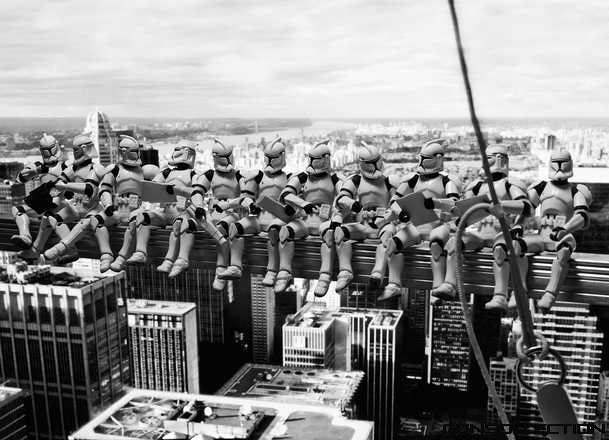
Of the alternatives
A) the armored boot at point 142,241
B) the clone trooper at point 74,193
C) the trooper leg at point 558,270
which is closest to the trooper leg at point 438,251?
the trooper leg at point 558,270

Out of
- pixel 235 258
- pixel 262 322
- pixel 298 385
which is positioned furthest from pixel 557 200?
pixel 262 322

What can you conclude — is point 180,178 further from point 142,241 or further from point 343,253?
point 343,253

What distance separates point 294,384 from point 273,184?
13.6 m

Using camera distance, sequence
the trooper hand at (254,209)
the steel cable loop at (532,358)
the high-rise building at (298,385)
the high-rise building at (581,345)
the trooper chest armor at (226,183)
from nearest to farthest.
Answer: the steel cable loop at (532,358), the trooper hand at (254,209), the trooper chest armor at (226,183), the high-rise building at (581,345), the high-rise building at (298,385)

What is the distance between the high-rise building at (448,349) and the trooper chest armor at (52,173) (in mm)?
9621

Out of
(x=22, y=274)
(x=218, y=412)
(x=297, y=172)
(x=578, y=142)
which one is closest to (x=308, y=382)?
(x=218, y=412)

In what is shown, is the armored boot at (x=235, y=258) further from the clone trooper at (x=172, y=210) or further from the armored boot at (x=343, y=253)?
the armored boot at (x=343, y=253)

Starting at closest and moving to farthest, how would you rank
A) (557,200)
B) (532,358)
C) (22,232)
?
(532,358) → (557,200) → (22,232)

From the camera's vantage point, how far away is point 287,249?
3.41m

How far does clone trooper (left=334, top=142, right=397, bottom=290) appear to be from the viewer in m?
3.28

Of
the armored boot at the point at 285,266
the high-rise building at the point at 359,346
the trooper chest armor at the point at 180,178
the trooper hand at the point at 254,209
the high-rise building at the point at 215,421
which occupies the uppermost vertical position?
the trooper chest armor at the point at 180,178

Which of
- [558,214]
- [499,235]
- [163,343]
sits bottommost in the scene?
[163,343]

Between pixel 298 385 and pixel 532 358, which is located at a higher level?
pixel 532 358

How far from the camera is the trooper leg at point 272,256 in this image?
342 cm
